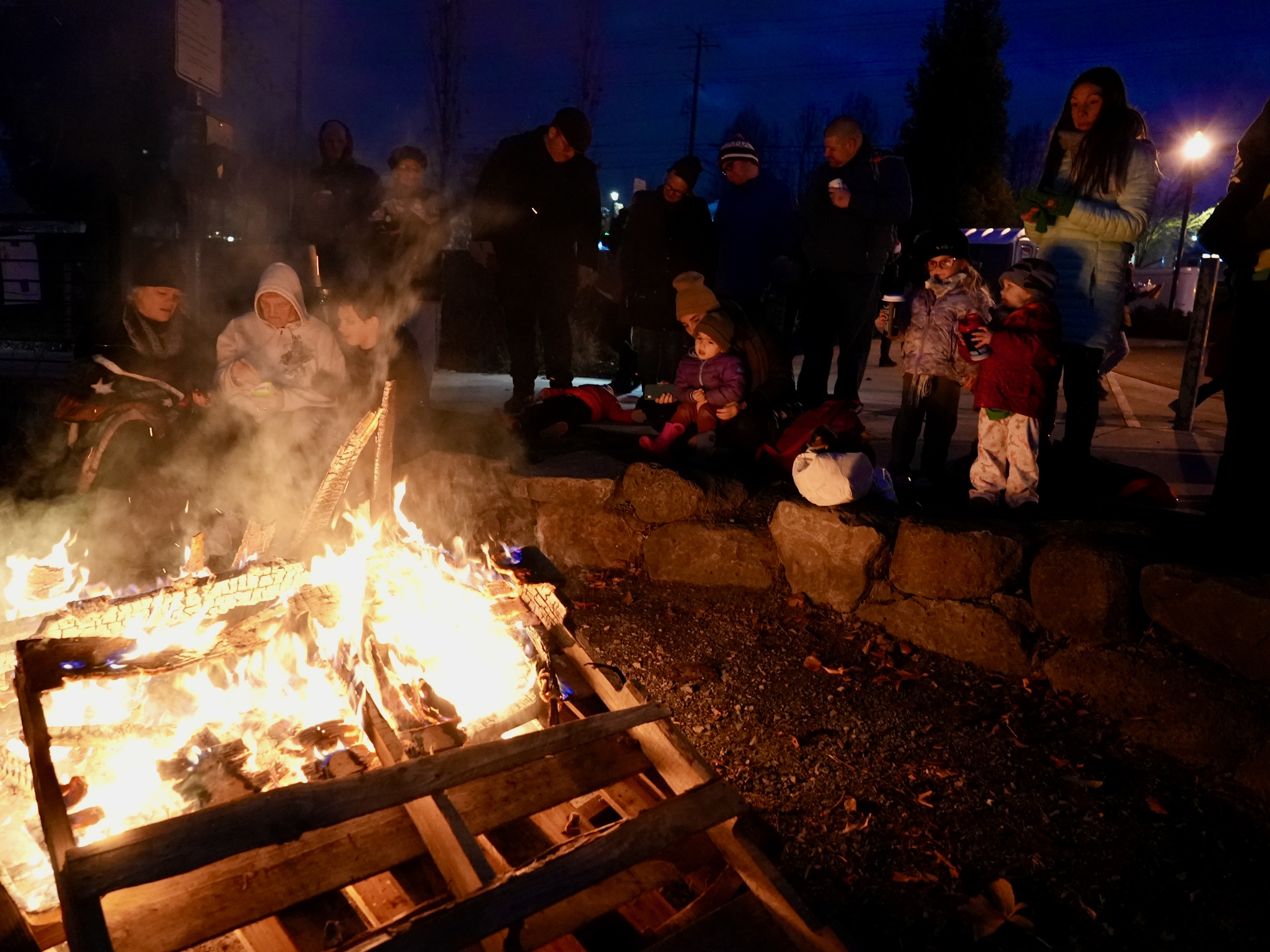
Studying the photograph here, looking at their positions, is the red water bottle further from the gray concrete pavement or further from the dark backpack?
the gray concrete pavement

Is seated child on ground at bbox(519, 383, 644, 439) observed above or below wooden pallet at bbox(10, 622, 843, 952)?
above

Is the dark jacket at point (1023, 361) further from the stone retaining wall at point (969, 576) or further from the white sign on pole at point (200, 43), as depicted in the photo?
the white sign on pole at point (200, 43)

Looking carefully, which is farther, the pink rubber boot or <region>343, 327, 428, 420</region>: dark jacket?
<region>343, 327, 428, 420</region>: dark jacket

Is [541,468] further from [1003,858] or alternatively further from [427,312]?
[1003,858]

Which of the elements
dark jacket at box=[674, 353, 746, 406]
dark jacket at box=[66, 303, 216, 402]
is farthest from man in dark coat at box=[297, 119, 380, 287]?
dark jacket at box=[674, 353, 746, 406]

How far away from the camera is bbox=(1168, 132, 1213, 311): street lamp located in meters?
17.3

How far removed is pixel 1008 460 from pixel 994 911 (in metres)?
2.46

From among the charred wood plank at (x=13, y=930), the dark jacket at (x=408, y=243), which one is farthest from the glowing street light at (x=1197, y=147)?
the charred wood plank at (x=13, y=930)

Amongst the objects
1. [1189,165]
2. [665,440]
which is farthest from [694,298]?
[1189,165]

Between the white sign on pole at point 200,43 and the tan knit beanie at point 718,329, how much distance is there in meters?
5.11

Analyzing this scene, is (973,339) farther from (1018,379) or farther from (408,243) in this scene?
(408,243)

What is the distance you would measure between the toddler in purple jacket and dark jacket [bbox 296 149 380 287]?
3020 millimetres

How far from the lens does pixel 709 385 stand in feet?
16.8

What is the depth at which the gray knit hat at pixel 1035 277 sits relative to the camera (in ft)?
13.6
